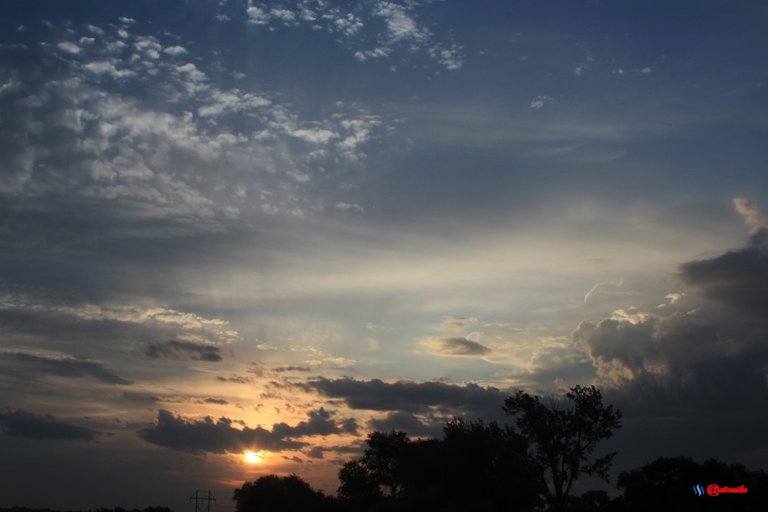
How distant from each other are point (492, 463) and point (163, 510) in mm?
120706

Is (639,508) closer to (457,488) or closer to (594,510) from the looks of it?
(594,510)

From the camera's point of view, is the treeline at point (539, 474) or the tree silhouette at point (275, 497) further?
the tree silhouette at point (275, 497)

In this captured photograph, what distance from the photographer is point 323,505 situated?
111562mm


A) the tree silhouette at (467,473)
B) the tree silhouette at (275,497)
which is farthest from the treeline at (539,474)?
the tree silhouette at (275,497)

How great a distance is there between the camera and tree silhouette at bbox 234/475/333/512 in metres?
117

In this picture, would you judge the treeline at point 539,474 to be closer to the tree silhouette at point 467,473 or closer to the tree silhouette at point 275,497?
the tree silhouette at point 467,473

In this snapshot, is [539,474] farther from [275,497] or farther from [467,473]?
[275,497]

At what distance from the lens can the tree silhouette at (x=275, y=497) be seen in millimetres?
117456

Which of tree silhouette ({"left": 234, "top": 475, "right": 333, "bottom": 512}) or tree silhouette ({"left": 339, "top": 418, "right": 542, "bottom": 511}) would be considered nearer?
tree silhouette ({"left": 339, "top": 418, "right": 542, "bottom": 511})

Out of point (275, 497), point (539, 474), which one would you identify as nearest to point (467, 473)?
point (539, 474)

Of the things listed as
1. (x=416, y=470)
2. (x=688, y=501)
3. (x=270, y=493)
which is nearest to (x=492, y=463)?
(x=416, y=470)

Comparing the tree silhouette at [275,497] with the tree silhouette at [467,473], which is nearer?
the tree silhouette at [467,473]

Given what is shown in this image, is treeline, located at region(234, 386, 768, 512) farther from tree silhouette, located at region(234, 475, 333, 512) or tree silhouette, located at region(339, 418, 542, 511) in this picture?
tree silhouette, located at region(234, 475, 333, 512)

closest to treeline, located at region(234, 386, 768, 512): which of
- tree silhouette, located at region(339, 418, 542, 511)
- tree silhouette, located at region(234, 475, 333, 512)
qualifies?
tree silhouette, located at region(339, 418, 542, 511)
